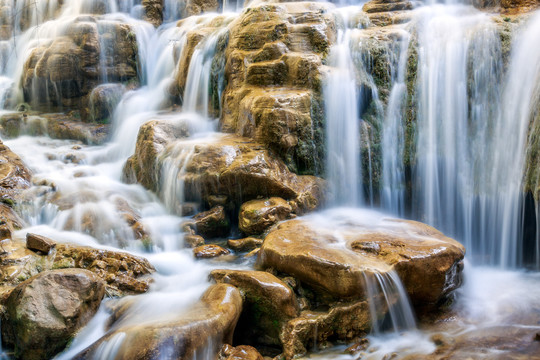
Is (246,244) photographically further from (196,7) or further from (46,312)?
(196,7)

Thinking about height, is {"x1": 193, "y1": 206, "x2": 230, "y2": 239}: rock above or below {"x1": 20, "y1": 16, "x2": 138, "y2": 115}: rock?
below

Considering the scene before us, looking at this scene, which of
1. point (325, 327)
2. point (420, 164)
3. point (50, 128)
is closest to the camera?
point (325, 327)

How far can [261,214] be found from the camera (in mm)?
6457

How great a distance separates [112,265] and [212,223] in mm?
1852

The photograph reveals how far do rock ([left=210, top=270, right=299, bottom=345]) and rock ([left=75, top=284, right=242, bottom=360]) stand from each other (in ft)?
0.85

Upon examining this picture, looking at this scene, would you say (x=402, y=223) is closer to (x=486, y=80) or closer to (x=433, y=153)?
(x=433, y=153)

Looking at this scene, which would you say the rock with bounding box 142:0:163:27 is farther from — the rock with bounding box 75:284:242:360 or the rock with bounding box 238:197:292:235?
the rock with bounding box 75:284:242:360

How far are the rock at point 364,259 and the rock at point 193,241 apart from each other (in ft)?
5.33

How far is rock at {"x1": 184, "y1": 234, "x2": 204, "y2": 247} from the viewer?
21.3 feet

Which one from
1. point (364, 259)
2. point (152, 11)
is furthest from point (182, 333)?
point (152, 11)

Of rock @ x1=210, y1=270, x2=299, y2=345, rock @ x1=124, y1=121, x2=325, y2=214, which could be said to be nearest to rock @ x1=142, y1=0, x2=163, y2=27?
rock @ x1=124, y1=121, x2=325, y2=214

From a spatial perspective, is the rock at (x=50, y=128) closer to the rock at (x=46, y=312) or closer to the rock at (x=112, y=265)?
the rock at (x=112, y=265)

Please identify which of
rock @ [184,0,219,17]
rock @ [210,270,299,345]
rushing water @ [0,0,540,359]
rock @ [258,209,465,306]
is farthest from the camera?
rock @ [184,0,219,17]

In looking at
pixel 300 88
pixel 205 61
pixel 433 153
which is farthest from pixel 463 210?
pixel 205 61
